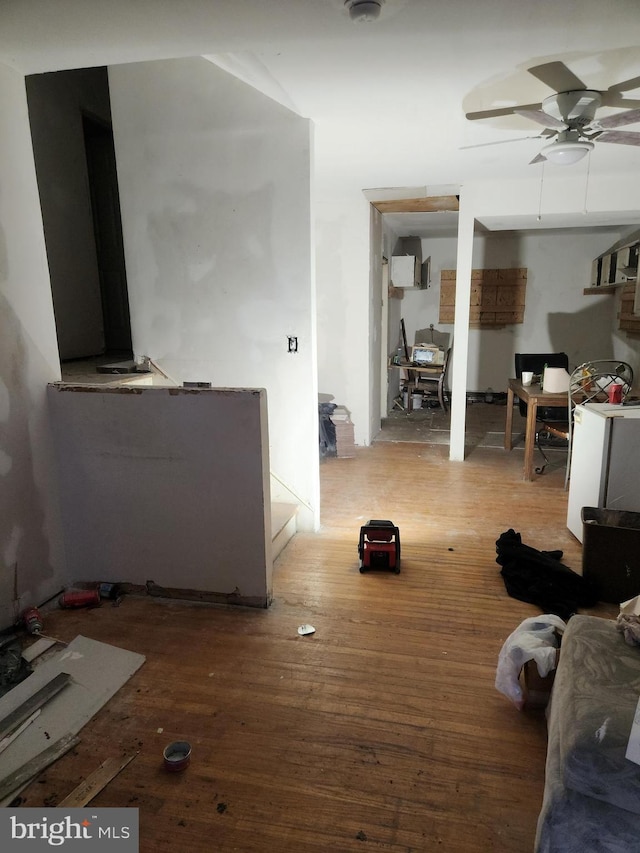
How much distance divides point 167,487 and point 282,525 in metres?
0.93

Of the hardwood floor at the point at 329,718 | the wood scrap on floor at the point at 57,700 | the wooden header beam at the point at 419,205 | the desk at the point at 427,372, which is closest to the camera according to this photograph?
the hardwood floor at the point at 329,718

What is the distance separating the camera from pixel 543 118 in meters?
2.63

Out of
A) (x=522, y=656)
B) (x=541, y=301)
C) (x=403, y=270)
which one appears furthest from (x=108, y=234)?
(x=541, y=301)

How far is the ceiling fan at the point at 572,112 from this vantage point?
2.47m

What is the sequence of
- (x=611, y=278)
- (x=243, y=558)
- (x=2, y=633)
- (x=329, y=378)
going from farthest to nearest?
(x=611, y=278)
(x=329, y=378)
(x=243, y=558)
(x=2, y=633)

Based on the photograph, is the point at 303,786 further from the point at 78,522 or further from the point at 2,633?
the point at 78,522

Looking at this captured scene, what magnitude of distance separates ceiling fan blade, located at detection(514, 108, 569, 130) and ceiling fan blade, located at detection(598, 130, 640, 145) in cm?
24

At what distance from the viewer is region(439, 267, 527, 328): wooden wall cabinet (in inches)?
293

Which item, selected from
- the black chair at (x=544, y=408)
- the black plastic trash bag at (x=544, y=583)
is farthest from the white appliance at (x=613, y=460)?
the black chair at (x=544, y=408)

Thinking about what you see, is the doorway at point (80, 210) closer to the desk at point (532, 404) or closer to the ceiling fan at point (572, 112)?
the ceiling fan at point (572, 112)

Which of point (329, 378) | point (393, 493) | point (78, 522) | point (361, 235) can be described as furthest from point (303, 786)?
point (361, 235)

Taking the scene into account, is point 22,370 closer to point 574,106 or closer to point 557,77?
point 557,77

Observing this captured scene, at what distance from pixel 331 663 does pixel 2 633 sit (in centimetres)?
154

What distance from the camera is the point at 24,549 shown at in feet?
8.14
